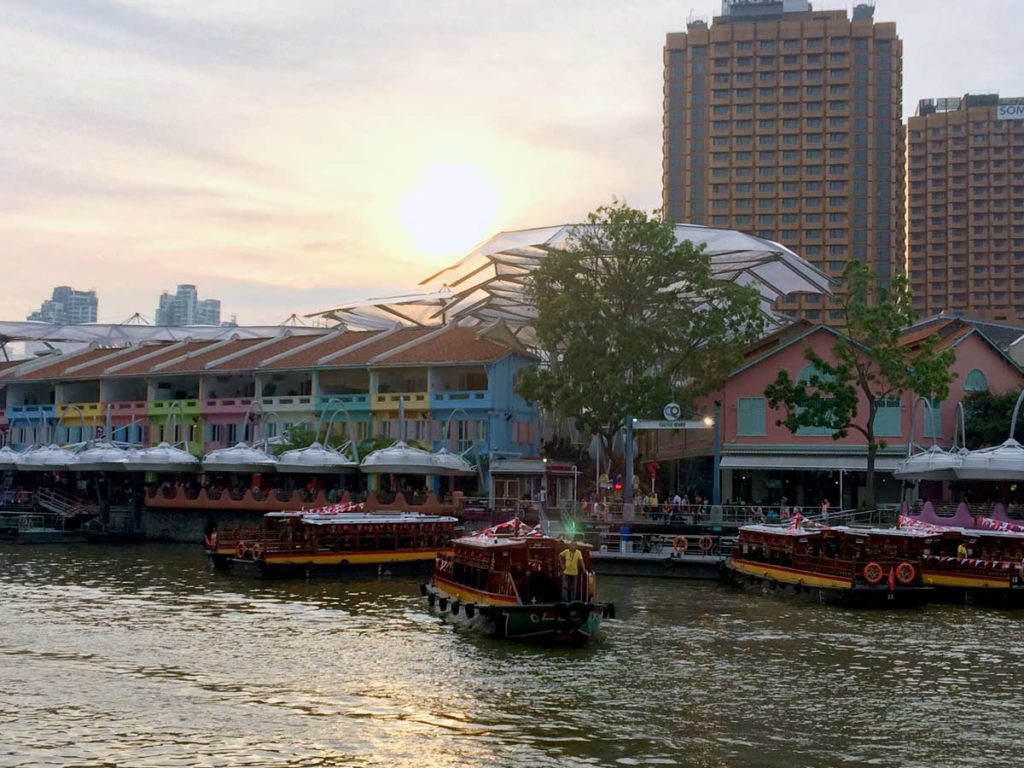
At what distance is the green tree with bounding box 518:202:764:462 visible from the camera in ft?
166

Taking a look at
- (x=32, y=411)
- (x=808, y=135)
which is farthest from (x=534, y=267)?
(x=808, y=135)

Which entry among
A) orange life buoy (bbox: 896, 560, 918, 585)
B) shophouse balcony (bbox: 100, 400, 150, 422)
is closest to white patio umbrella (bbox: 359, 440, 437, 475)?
shophouse balcony (bbox: 100, 400, 150, 422)

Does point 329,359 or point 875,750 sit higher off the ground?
point 329,359

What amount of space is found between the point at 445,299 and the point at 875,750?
191 feet

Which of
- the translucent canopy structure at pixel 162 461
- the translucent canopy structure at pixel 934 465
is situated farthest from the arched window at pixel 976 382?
the translucent canopy structure at pixel 162 461

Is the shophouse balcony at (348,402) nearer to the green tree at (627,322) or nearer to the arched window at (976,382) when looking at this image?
the green tree at (627,322)

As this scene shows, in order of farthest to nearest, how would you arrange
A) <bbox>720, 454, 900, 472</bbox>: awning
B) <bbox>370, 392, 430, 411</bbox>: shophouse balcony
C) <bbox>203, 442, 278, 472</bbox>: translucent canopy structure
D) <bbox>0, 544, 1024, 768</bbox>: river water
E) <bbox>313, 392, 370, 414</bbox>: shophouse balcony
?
<bbox>313, 392, 370, 414</bbox>: shophouse balcony < <bbox>370, 392, 430, 411</bbox>: shophouse balcony < <bbox>203, 442, 278, 472</bbox>: translucent canopy structure < <bbox>720, 454, 900, 472</bbox>: awning < <bbox>0, 544, 1024, 768</bbox>: river water

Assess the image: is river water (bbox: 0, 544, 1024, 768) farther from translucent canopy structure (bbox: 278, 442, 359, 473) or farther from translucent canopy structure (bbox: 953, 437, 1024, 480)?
translucent canopy structure (bbox: 278, 442, 359, 473)

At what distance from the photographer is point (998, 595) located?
34625 millimetres

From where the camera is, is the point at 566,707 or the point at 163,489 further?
the point at 163,489

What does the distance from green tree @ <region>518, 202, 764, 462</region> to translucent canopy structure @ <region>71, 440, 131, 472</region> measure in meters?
19.6

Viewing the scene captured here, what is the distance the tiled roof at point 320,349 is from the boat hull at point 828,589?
3177cm

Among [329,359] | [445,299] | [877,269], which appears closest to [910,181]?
[877,269]

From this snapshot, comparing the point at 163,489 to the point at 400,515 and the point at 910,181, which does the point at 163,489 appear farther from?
the point at 910,181
